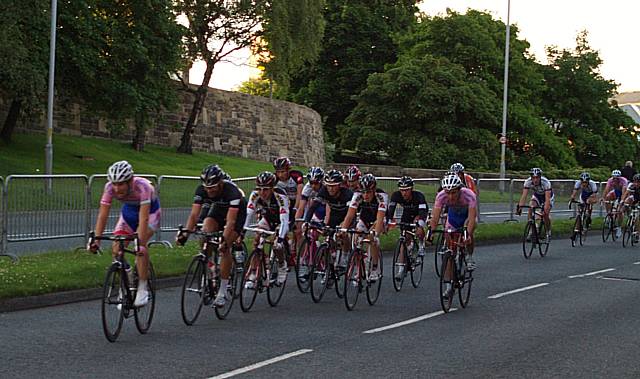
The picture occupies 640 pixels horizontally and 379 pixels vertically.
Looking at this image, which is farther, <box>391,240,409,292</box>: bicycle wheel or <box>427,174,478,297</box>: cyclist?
<box>391,240,409,292</box>: bicycle wheel

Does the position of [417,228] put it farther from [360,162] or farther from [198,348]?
[360,162]

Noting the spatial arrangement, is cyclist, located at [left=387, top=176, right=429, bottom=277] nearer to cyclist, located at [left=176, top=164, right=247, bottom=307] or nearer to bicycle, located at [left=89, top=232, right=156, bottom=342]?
cyclist, located at [left=176, top=164, right=247, bottom=307]

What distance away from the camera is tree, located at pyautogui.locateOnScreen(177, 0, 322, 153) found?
49.0 metres

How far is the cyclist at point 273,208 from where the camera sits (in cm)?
1284

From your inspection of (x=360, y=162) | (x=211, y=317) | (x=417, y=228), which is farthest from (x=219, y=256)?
(x=360, y=162)

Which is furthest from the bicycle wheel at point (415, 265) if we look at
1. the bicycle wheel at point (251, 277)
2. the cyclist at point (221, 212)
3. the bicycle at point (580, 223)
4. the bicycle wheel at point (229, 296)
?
the bicycle at point (580, 223)

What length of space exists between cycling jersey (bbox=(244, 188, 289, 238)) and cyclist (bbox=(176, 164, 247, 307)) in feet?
2.90

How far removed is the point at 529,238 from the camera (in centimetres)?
2231

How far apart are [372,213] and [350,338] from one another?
4127 mm

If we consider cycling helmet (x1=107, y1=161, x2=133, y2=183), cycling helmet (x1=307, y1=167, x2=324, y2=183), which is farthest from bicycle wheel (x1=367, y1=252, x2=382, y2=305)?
cycling helmet (x1=107, y1=161, x2=133, y2=183)

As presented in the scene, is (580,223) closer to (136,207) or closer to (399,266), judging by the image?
(399,266)

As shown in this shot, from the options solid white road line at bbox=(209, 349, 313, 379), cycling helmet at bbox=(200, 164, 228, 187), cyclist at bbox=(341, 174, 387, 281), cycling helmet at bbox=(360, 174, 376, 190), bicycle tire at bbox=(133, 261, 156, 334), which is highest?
cycling helmet at bbox=(200, 164, 228, 187)

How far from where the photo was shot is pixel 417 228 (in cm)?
1581

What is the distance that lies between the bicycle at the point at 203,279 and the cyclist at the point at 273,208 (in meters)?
1.17
